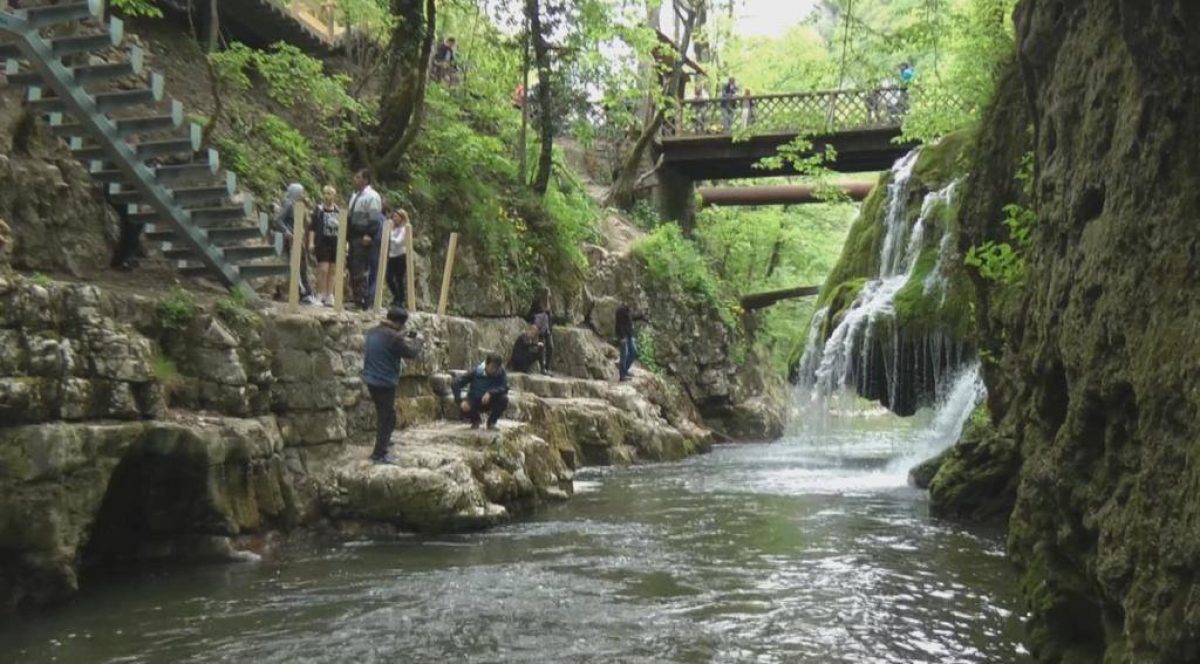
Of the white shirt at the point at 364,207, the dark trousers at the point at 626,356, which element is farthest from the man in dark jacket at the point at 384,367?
the dark trousers at the point at 626,356

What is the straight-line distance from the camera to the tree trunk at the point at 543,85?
21.0m

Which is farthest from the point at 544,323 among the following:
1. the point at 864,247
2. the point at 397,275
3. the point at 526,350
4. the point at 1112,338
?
the point at 1112,338

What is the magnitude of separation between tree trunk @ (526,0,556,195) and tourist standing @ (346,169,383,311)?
803 cm

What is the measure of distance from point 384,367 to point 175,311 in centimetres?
220

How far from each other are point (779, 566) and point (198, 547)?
17.3 feet

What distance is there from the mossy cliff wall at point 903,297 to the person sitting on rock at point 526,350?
531 cm

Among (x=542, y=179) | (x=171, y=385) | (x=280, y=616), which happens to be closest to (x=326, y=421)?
(x=171, y=385)

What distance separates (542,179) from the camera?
893 inches

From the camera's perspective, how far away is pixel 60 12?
10180 millimetres

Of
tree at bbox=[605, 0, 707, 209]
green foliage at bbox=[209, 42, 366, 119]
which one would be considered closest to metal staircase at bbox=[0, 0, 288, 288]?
green foliage at bbox=[209, 42, 366, 119]

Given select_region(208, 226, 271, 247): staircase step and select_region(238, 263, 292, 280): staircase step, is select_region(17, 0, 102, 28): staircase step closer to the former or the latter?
select_region(208, 226, 271, 247): staircase step

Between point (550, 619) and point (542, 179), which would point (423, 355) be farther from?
point (542, 179)

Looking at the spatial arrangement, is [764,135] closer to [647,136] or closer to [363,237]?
[647,136]

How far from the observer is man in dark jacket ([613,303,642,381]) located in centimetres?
2209
